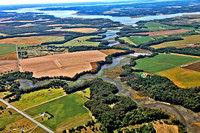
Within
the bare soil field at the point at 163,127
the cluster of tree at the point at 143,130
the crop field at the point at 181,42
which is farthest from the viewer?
the crop field at the point at 181,42

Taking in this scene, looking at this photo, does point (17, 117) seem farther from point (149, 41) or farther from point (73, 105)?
point (149, 41)

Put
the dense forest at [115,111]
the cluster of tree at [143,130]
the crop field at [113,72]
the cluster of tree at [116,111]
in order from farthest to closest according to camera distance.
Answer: the crop field at [113,72], the cluster of tree at [116,111], the dense forest at [115,111], the cluster of tree at [143,130]

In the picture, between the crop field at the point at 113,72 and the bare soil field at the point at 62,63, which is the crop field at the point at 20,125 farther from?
the crop field at the point at 113,72

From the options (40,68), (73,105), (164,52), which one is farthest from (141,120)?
(164,52)

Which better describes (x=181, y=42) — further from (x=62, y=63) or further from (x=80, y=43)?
(x=62, y=63)

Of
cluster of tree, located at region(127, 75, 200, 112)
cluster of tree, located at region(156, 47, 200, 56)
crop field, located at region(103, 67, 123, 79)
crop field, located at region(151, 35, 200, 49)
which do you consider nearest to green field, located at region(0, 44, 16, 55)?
crop field, located at region(103, 67, 123, 79)

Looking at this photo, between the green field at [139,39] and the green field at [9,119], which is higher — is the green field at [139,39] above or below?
above

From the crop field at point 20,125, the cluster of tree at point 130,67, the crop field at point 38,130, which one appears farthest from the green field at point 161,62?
the crop field at point 20,125
